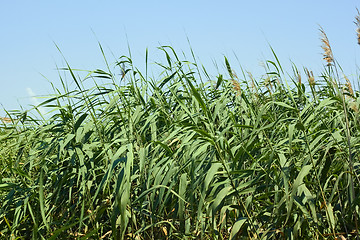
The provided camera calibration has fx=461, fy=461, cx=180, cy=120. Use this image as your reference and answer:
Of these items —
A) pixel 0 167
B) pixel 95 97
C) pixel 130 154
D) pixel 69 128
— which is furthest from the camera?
pixel 0 167

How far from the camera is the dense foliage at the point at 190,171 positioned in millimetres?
2135

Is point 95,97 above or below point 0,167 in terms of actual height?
above

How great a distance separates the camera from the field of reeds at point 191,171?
2.13 metres

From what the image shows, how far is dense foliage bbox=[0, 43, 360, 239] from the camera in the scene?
7.00 ft

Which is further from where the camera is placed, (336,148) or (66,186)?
(66,186)

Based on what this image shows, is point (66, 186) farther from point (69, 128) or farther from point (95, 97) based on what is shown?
point (95, 97)

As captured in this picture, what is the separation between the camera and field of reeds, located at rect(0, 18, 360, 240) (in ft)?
7.00

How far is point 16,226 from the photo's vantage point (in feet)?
8.99

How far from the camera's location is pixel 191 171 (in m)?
2.25

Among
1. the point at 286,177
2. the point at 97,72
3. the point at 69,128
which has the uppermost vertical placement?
the point at 97,72

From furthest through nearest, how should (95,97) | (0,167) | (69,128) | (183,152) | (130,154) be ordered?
(0,167)
(95,97)
(69,128)
(183,152)
(130,154)

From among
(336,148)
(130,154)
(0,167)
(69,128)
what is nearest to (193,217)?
(130,154)

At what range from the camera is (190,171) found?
2256mm

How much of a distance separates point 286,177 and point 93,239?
3.71 ft
